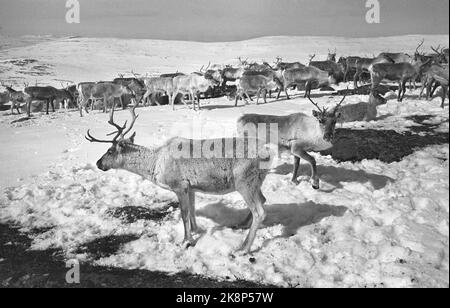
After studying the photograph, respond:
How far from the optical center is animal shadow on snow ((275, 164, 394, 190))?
6586 millimetres

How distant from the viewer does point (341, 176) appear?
7.02m

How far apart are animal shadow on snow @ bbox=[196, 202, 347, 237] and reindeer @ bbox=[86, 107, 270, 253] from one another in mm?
547

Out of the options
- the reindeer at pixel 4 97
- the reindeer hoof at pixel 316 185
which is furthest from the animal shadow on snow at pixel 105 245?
the reindeer at pixel 4 97

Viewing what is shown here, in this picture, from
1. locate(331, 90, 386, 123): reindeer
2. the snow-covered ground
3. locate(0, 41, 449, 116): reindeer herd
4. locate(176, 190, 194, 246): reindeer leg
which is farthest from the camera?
locate(0, 41, 449, 116): reindeer herd

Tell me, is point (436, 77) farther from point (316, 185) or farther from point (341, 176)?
point (316, 185)

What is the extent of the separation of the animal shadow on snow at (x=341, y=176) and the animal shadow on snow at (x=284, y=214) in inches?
42.4

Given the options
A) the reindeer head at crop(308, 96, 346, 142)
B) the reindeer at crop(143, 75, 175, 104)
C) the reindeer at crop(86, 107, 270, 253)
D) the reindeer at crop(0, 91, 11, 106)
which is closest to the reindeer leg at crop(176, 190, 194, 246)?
the reindeer at crop(86, 107, 270, 253)

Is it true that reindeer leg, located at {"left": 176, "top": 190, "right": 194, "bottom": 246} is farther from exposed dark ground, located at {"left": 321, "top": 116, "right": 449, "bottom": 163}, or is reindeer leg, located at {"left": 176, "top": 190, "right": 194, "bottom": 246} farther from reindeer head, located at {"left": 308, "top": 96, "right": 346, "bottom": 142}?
exposed dark ground, located at {"left": 321, "top": 116, "right": 449, "bottom": 163}

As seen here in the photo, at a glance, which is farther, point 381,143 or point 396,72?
point 396,72

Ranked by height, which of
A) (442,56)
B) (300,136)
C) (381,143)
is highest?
(442,56)

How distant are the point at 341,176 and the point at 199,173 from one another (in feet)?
10.3

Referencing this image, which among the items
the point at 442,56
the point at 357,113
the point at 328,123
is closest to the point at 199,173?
the point at 328,123

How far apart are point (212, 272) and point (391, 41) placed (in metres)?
71.0
